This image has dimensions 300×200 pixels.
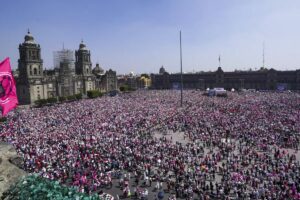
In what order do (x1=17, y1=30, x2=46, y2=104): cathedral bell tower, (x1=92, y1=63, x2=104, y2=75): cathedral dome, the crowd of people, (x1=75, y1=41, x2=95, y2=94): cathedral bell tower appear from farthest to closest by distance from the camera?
(x1=92, y1=63, x2=104, y2=75): cathedral dome, (x1=75, y1=41, x2=95, y2=94): cathedral bell tower, (x1=17, y1=30, x2=46, y2=104): cathedral bell tower, the crowd of people

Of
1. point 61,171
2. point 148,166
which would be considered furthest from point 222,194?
point 61,171

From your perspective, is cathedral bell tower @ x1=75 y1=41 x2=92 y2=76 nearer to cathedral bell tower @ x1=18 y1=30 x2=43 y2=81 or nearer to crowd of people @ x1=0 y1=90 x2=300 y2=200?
cathedral bell tower @ x1=18 y1=30 x2=43 y2=81

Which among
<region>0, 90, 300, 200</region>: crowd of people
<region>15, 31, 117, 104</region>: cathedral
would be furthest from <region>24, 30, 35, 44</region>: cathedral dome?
<region>0, 90, 300, 200</region>: crowd of people

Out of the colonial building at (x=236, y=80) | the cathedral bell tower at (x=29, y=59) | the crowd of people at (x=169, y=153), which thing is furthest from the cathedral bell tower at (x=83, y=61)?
the crowd of people at (x=169, y=153)

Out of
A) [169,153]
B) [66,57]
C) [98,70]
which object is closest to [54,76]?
[66,57]

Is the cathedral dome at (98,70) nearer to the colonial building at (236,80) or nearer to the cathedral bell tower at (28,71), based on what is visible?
the colonial building at (236,80)

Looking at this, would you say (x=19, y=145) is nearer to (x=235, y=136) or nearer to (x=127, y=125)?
(x=127, y=125)
